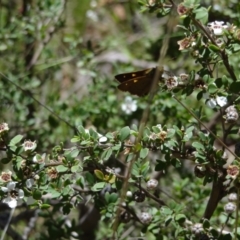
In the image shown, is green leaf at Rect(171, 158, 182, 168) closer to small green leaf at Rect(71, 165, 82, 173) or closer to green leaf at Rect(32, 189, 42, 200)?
small green leaf at Rect(71, 165, 82, 173)

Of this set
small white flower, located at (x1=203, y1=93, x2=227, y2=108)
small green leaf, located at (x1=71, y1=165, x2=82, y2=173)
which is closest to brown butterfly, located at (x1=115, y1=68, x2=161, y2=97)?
small white flower, located at (x1=203, y1=93, x2=227, y2=108)

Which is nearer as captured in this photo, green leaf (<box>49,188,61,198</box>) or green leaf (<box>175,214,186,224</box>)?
green leaf (<box>49,188,61,198</box>)

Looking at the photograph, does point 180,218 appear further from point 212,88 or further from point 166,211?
point 212,88

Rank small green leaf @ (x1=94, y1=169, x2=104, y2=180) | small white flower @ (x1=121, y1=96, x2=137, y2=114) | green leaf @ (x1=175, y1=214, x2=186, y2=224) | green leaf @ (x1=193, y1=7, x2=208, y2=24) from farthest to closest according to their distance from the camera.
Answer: small white flower @ (x1=121, y1=96, x2=137, y2=114), green leaf @ (x1=175, y1=214, x2=186, y2=224), small green leaf @ (x1=94, y1=169, x2=104, y2=180), green leaf @ (x1=193, y1=7, x2=208, y2=24)

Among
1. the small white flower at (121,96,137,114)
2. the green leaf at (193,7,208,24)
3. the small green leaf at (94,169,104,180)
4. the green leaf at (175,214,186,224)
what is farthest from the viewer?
the small white flower at (121,96,137,114)

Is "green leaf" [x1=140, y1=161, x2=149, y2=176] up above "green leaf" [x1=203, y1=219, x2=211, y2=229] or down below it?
above

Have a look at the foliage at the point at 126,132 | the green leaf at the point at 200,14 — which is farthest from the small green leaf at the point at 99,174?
the green leaf at the point at 200,14

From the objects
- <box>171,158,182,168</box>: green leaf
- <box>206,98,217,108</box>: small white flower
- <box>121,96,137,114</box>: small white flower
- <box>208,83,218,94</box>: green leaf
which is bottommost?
<box>121,96,137,114</box>: small white flower

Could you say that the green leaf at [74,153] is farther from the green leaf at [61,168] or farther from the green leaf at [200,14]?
the green leaf at [200,14]
